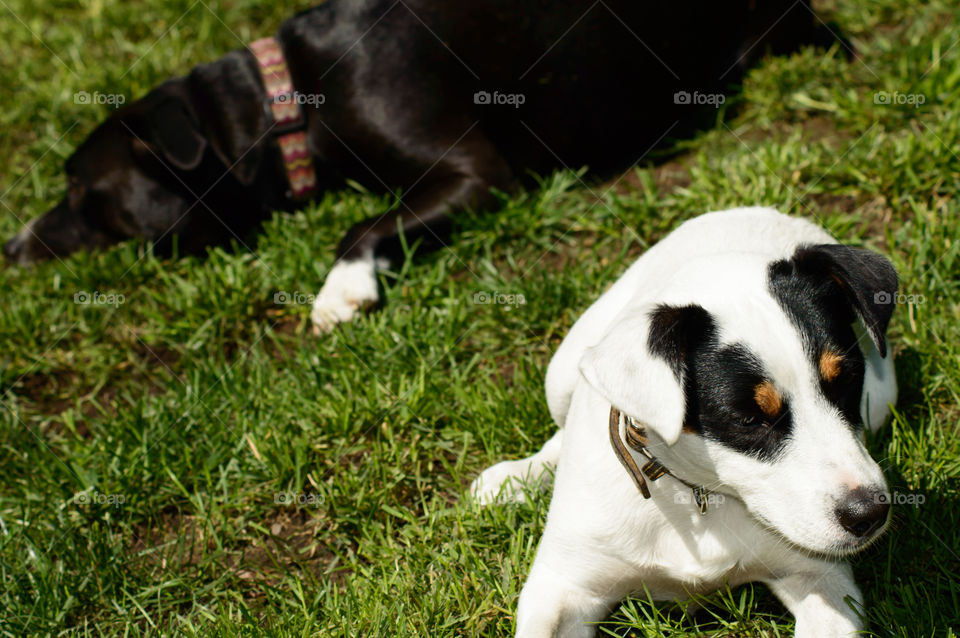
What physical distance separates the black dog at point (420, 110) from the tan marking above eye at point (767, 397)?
7.91 feet

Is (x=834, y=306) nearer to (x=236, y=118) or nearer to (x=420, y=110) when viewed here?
(x=420, y=110)

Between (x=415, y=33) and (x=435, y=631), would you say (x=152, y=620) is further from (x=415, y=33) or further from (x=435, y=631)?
(x=415, y=33)

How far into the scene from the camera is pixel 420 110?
4.69 metres

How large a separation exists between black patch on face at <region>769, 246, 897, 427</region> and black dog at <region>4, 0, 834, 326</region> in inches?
91.9

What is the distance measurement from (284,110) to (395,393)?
1.78 meters

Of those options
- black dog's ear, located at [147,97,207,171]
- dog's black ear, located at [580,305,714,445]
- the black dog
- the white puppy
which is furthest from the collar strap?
dog's black ear, located at [580,305,714,445]

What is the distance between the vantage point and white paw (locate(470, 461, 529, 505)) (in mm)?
3254

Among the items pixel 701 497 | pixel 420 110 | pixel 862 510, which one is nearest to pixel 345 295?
pixel 420 110

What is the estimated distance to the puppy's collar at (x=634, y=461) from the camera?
249cm

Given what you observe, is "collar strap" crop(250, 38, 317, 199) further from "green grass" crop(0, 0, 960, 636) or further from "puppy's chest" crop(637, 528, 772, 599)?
"puppy's chest" crop(637, 528, 772, 599)

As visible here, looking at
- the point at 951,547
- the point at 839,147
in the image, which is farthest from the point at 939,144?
the point at 951,547

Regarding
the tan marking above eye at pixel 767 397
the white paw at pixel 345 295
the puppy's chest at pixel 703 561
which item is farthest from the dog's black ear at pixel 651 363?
the white paw at pixel 345 295

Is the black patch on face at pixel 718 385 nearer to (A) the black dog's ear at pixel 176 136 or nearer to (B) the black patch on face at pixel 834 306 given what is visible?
(B) the black patch on face at pixel 834 306

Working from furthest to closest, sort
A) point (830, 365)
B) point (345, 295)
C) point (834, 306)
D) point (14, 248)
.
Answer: point (14, 248) → point (345, 295) → point (834, 306) → point (830, 365)
